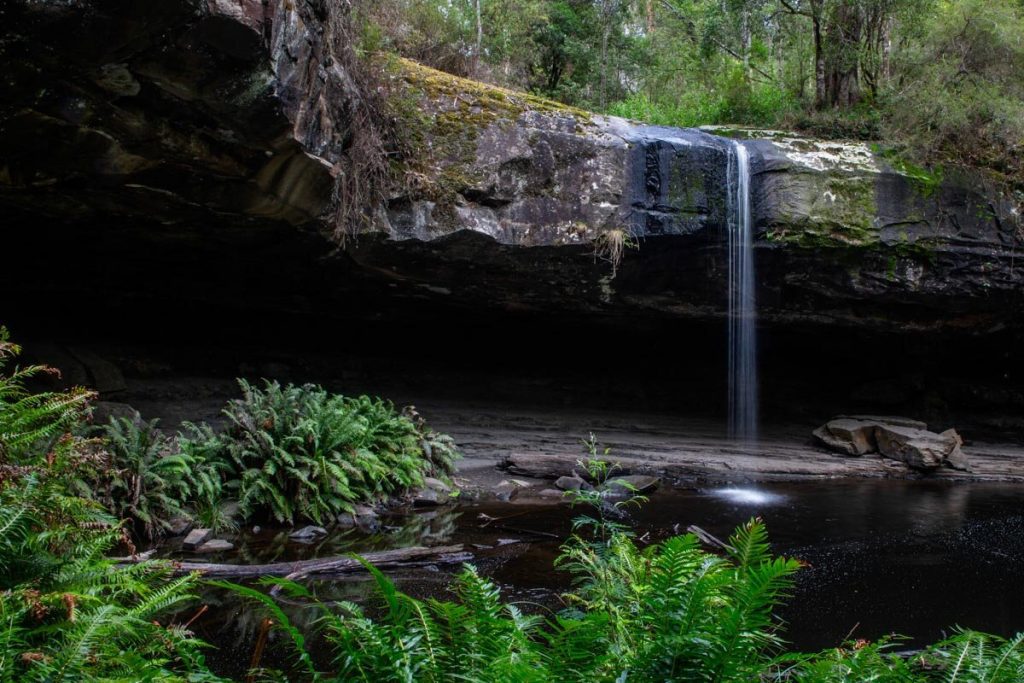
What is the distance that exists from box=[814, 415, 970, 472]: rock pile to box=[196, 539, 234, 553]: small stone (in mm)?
10176

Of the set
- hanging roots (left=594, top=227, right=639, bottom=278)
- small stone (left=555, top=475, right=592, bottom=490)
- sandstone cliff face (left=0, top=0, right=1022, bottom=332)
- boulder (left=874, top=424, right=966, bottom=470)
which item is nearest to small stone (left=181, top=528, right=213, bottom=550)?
sandstone cliff face (left=0, top=0, right=1022, bottom=332)

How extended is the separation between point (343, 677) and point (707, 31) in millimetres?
15739

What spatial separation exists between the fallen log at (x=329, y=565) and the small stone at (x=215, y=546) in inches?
26.1

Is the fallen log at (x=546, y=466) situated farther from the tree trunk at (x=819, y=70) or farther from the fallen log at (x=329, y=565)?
the tree trunk at (x=819, y=70)

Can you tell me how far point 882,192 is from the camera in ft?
35.1

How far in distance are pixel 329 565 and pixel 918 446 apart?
1018 centimetres

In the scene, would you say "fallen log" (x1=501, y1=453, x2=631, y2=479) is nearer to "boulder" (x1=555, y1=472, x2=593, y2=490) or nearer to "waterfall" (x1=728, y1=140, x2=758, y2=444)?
"boulder" (x1=555, y1=472, x2=593, y2=490)

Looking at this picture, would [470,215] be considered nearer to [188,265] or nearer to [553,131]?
[553,131]

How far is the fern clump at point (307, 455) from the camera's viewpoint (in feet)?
23.6

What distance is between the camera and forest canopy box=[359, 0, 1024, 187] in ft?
36.6

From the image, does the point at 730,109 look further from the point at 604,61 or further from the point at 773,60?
the point at 773,60

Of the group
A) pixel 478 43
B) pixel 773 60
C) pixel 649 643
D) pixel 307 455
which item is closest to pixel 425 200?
pixel 307 455

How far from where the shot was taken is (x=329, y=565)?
5383 mm

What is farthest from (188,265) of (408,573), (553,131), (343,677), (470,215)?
(343,677)
